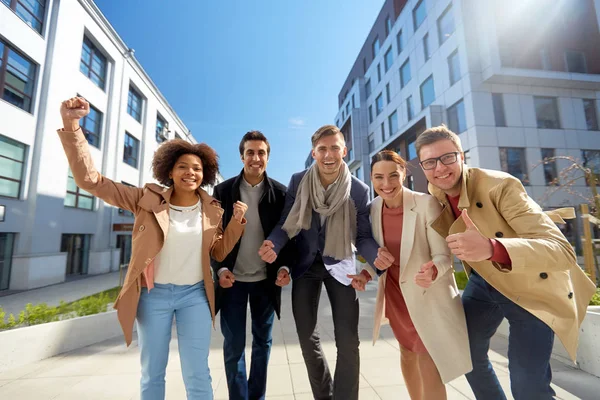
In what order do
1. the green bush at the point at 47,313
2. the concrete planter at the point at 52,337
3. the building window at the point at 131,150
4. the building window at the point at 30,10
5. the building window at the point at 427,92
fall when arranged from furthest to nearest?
the building window at the point at 131,150 < the building window at the point at 427,92 < the building window at the point at 30,10 < the green bush at the point at 47,313 < the concrete planter at the point at 52,337

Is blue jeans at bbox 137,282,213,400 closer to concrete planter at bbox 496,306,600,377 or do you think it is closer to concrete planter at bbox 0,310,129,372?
concrete planter at bbox 0,310,129,372

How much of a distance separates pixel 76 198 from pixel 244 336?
1520cm

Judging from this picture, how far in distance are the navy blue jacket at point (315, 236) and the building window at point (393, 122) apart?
2044cm

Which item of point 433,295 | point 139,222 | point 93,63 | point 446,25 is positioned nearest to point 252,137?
point 139,222

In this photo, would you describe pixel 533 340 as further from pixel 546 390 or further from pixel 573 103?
pixel 573 103

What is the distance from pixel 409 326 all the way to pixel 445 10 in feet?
61.9

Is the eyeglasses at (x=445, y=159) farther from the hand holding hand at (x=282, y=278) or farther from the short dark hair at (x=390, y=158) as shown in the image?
the hand holding hand at (x=282, y=278)

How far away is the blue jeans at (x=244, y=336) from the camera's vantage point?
96.2 inches

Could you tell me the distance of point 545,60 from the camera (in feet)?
51.6

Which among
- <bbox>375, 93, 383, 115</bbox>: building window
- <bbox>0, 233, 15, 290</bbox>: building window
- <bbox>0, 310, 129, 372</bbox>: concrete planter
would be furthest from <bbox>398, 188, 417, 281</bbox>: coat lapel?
<bbox>375, 93, 383, 115</bbox>: building window

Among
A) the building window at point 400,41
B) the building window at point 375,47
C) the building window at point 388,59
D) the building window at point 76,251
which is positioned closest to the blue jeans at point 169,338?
the building window at point 76,251

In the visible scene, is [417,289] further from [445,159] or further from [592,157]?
[592,157]

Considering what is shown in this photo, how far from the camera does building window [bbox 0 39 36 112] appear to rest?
33.2ft

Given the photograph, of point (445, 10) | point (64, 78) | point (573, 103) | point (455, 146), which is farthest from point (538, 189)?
point (64, 78)
